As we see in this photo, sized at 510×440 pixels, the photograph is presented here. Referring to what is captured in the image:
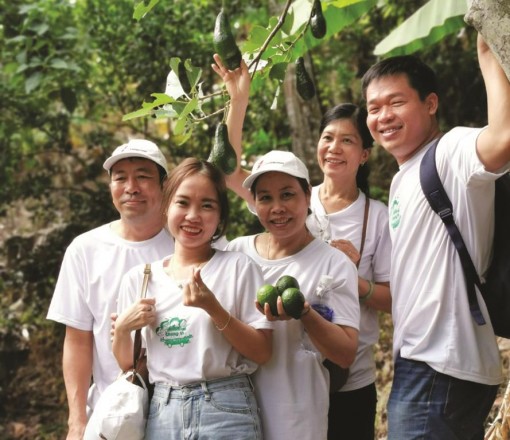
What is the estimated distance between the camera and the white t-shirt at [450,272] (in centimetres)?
251

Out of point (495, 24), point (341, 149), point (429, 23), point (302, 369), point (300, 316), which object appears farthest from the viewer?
point (429, 23)

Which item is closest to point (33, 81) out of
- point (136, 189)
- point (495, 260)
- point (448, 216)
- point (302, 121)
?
point (302, 121)

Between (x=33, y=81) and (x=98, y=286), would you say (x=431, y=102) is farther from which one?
(x=33, y=81)

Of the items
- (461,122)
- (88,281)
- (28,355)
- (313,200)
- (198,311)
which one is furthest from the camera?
(461,122)

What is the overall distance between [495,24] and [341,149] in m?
1.43

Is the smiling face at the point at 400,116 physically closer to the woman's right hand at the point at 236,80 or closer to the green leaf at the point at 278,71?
the green leaf at the point at 278,71

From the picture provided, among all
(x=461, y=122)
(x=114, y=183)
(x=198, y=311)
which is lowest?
(x=198, y=311)

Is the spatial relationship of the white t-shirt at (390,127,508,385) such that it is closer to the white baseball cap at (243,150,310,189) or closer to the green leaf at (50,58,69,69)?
the white baseball cap at (243,150,310,189)

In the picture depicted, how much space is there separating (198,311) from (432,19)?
317cm

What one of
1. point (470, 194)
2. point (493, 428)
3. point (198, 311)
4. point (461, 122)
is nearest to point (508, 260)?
point (470, 194)

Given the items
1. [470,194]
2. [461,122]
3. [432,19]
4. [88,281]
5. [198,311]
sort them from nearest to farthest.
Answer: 1. [470,194]
2. [198,311]
3. [88,281]
4. [432,19]
5. [461,122]

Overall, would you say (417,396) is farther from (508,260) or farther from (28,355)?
(28,355)

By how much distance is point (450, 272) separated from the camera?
102 inches

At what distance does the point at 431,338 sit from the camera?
2613 mm
